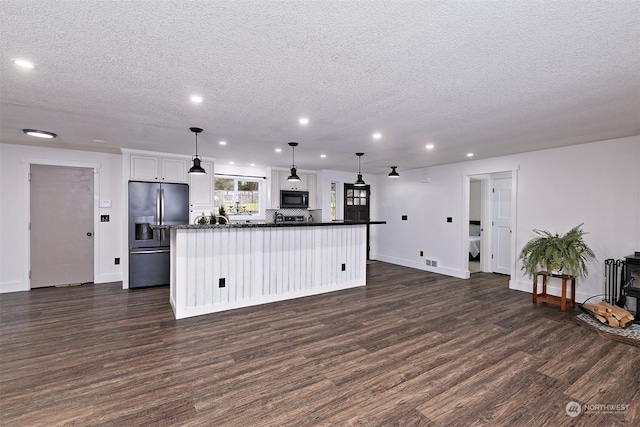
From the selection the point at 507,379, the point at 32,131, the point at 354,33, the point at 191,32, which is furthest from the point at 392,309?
the point at 32,131

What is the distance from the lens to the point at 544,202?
191 inches

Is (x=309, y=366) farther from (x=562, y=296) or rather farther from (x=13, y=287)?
(x=13, y=287)

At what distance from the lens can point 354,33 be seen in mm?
1731

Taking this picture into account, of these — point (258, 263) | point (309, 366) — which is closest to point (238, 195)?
point (258, 263)

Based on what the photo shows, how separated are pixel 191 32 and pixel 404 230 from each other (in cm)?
659

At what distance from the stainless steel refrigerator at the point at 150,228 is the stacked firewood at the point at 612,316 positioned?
20.8 feet

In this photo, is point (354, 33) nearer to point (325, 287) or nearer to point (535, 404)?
point (535, 404)

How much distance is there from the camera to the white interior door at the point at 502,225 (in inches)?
243

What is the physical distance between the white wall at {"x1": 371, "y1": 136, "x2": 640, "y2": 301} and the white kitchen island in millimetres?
2265


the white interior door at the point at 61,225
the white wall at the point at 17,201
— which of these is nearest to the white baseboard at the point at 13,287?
the white wall at the point at 17,201

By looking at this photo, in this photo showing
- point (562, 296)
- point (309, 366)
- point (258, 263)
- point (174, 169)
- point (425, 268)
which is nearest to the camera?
point (309, 366)

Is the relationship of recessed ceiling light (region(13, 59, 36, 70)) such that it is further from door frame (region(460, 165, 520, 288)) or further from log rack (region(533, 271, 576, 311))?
door frame (region(460, 165, 520, 288))

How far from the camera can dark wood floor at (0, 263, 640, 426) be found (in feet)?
6.53

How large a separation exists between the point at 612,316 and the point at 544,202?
2008 millimetres
